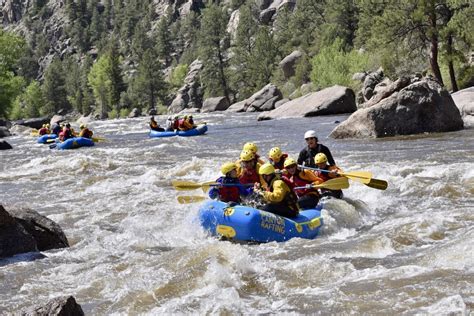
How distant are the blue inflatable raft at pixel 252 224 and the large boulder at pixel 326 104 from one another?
2239 cm

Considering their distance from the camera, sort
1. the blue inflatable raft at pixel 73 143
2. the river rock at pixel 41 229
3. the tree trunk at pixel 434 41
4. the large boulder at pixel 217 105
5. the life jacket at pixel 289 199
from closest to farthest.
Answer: the river rock at pixel 41 229
the life jacket at pixel 289 199
the blue inflatable raft at pixel 73 143
the tree trunk at pixel 434 41
the large boulder at pixel 217 105

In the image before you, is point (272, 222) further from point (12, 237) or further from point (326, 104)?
point (326, 104)

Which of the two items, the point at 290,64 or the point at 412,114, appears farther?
the point at 290,64

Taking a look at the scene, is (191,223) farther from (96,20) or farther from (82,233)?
(96,20)

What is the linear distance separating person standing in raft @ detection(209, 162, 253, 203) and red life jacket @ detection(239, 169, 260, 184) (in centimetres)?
10

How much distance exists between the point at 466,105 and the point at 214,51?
43713 millimetres

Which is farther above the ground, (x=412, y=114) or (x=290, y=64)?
(x=290, y=64)

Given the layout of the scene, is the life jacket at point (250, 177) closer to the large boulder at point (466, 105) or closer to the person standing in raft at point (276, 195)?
the person standing in raft at point (276, 195)

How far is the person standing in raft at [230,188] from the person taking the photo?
8828 mm

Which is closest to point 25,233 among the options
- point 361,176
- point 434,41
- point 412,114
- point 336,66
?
point 361,176

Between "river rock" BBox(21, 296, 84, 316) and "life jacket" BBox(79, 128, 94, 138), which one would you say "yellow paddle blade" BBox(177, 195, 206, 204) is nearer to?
"river rock" BBox(21, 296, 84, 316)

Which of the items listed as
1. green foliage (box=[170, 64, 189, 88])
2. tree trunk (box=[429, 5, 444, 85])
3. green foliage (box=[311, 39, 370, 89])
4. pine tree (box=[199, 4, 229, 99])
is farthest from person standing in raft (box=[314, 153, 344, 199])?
green foliage (box=[170, 64, 189, 88])

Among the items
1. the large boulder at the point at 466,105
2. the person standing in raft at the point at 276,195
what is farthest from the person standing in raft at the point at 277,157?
the large boulder at the point at 466,105

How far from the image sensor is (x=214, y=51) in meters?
61.8
